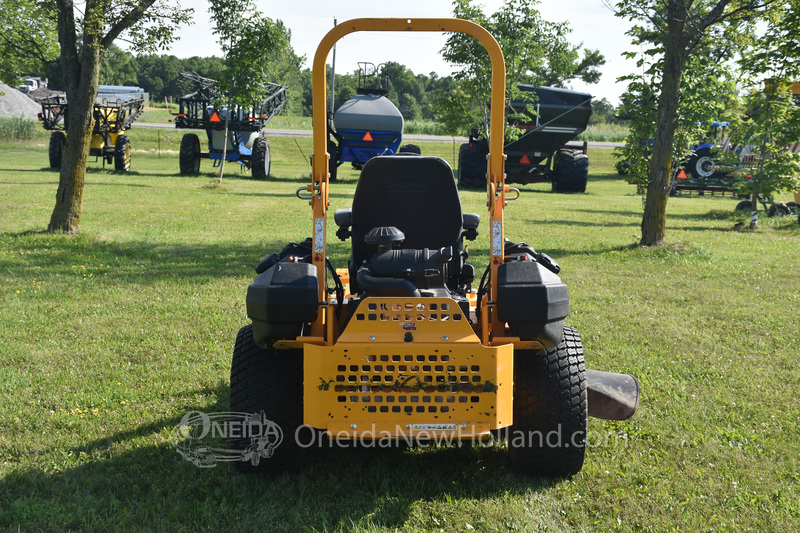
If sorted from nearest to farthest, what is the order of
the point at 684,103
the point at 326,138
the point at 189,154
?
the point at 326,138
the point at 684,103
the point at 189,154

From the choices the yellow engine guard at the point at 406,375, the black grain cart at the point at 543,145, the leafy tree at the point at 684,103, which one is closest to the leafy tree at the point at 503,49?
the black grain cart at the point at 543,145

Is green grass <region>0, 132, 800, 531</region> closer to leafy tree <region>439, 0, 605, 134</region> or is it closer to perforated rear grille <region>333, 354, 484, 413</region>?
perforated rear grille <region>333, 354, 484, 413</region>

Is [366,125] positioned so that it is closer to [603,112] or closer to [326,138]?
Answer: [326,138]

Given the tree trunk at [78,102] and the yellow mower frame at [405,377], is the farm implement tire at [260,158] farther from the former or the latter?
the yellow mower frame at [405,377]

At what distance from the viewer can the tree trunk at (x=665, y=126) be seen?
10.4m

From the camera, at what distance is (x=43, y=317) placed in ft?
21.2

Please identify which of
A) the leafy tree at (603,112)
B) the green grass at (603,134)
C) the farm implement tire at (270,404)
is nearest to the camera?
the farm implement tire at (270,404)

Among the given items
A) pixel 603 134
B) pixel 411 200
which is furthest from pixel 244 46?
pixel 603 134

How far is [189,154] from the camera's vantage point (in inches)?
926

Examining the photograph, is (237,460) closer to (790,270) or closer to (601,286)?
(601,286)

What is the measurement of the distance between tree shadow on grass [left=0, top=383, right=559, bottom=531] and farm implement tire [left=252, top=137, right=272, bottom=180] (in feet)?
66.2

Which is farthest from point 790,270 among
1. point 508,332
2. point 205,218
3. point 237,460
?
point 205,218

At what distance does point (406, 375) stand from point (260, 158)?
839 inches

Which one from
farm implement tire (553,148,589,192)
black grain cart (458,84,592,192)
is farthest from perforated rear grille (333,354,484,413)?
farm implement tire (553,148,589,192)
